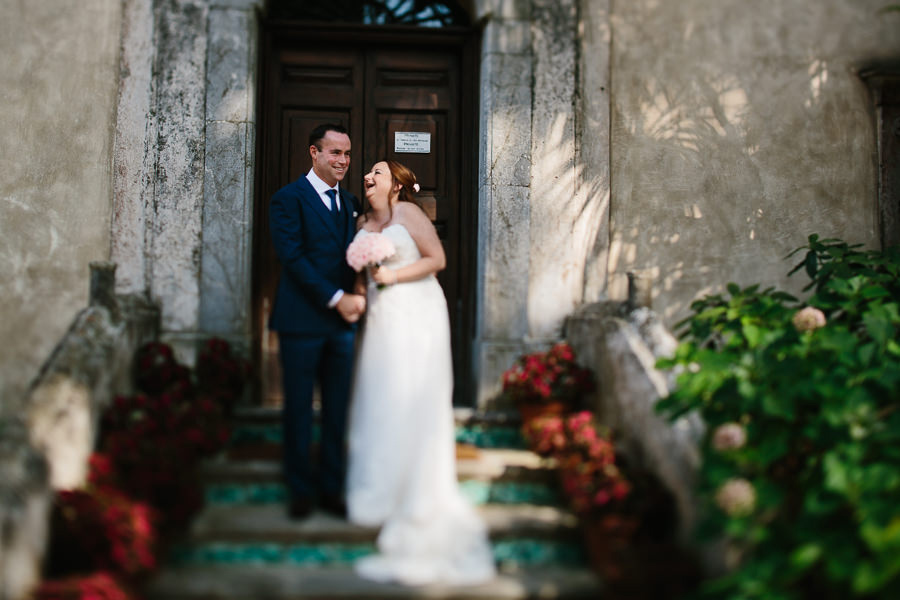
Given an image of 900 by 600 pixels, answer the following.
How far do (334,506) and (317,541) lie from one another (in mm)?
245

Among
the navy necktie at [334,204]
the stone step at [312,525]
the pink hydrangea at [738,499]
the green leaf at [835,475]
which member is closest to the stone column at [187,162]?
the navy necktie at [334,204]

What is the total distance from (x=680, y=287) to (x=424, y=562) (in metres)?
3.08

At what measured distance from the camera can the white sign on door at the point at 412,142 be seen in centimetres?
602

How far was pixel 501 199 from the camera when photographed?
5.66 metres

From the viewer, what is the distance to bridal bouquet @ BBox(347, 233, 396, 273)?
429cm

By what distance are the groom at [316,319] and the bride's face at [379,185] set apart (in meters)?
0.17

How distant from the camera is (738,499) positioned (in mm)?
3186

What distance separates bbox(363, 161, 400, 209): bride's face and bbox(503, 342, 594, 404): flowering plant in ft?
4.22

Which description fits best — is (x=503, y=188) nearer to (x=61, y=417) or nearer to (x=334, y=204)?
(x=334, y=204)

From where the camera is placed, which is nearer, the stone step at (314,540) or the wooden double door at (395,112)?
the stone step at (314,540)

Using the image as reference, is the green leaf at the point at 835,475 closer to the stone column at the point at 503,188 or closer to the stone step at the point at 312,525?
the stone step at the point at 312,525

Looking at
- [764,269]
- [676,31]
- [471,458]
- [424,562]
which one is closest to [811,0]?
[676,31]

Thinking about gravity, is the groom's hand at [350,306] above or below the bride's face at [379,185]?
below

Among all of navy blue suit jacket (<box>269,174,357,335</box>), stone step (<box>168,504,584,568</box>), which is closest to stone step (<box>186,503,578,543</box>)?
stone step (<box>168,504,584,568</box>)
